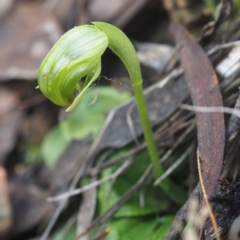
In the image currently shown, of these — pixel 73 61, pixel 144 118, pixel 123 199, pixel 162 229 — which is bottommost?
pixel 162 229

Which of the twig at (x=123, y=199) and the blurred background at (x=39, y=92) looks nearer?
the twig at (x=123, y=199)

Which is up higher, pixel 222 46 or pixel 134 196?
pixel 222 46

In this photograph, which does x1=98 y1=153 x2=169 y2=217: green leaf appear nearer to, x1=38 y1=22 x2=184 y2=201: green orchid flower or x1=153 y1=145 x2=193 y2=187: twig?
x1=153 y1=145 x2=193 y2=187: twig

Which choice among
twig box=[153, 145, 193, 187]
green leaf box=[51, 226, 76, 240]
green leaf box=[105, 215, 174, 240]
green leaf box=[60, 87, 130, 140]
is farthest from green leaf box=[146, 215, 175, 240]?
green leaf box=[60, 87, 130, 140]

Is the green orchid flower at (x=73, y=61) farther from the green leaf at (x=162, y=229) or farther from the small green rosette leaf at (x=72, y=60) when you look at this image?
the green leaf at (x=162, y=229)

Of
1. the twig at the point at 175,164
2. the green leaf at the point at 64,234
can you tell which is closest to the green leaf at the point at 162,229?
the twig at the point at 175,164

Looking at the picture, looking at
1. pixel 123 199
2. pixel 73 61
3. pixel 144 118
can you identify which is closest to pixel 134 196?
pixel 123 199

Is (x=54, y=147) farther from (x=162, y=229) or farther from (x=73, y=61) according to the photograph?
(x=73, y=61)

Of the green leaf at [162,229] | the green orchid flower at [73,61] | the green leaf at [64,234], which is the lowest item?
the green leaf at [162,229]

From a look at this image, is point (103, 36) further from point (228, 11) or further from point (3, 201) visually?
point (3, 201)
